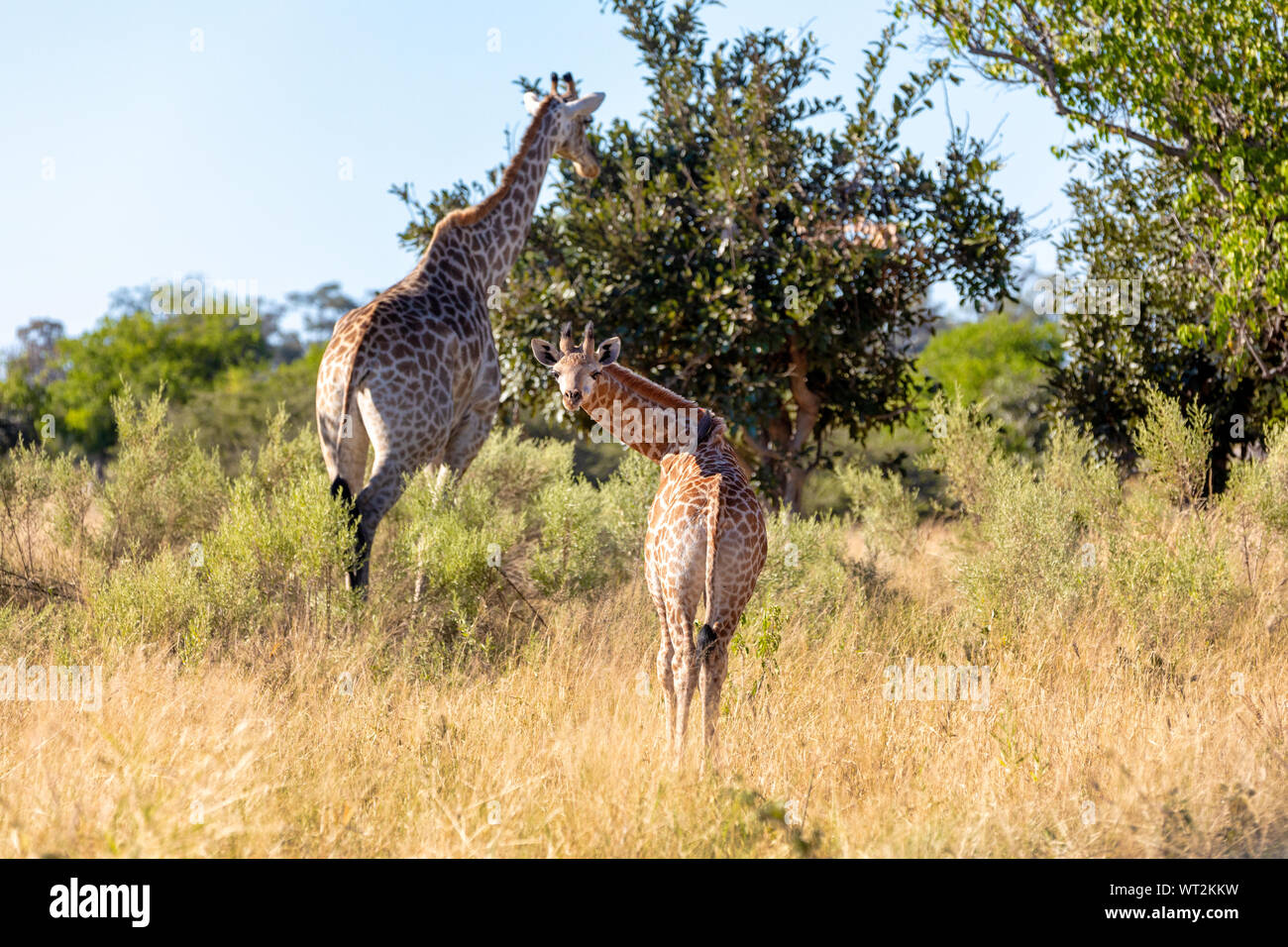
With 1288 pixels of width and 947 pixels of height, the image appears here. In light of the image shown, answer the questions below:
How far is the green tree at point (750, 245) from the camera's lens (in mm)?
10812

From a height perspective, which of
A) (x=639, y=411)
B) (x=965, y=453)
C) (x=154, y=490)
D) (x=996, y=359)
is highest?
(x=996, y=359)

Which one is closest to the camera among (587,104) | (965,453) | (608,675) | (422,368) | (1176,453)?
(608,675)

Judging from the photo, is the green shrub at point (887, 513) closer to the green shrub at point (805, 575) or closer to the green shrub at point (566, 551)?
the green shrub at point (805, 575)

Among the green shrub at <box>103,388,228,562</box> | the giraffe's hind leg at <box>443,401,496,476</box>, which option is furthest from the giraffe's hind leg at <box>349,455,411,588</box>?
the green shrub at <box>103,388,228,562</box>

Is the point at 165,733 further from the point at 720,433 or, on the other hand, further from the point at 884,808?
the point at 884,808

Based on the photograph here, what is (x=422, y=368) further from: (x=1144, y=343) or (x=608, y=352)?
(x=1144, y=343)

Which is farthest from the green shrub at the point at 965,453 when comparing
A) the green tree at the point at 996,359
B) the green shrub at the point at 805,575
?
the green tree at the point at 996,359

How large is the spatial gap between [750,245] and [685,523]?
23.8 ft

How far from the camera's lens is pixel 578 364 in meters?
4.61

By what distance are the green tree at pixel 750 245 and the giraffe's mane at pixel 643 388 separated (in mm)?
5937

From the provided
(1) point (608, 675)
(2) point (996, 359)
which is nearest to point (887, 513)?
(1) point (608, 675)

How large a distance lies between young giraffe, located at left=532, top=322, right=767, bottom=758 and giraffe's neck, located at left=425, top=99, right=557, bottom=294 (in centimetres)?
374
